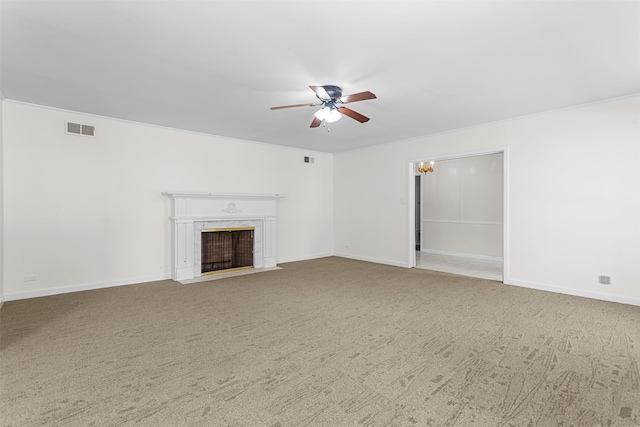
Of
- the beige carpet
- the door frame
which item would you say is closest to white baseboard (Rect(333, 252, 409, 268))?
the door frame

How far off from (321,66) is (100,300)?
4015 mm

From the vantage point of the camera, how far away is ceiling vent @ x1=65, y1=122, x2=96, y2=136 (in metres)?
4.34

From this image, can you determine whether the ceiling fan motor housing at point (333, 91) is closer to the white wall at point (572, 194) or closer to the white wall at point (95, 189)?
the white wall at point (572, 194)

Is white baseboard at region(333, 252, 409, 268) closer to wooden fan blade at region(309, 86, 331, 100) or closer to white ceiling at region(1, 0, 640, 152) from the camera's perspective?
white ceiling at region(1, 0, 640, 152)

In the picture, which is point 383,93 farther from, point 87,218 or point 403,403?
point 87,218

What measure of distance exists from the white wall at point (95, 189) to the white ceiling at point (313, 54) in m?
0.49

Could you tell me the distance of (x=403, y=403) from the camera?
6.23ft

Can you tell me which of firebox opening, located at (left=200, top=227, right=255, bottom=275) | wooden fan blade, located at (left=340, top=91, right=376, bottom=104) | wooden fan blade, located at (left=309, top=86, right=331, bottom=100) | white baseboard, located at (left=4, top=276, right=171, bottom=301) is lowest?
white baseboard, located at (left=4, top=276, right=171, bottom=301)

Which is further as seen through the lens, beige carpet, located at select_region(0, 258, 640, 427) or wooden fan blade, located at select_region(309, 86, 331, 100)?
wooden fan blade, located at select_region(309, 86, 331, 100)

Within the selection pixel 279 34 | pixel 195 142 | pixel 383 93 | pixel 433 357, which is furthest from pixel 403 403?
pixel 195 142

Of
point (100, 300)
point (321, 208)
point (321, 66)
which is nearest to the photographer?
point (321, 66)

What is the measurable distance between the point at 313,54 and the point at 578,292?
4666 mm

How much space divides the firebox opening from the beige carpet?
4.74ft

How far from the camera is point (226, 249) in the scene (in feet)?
19.2
